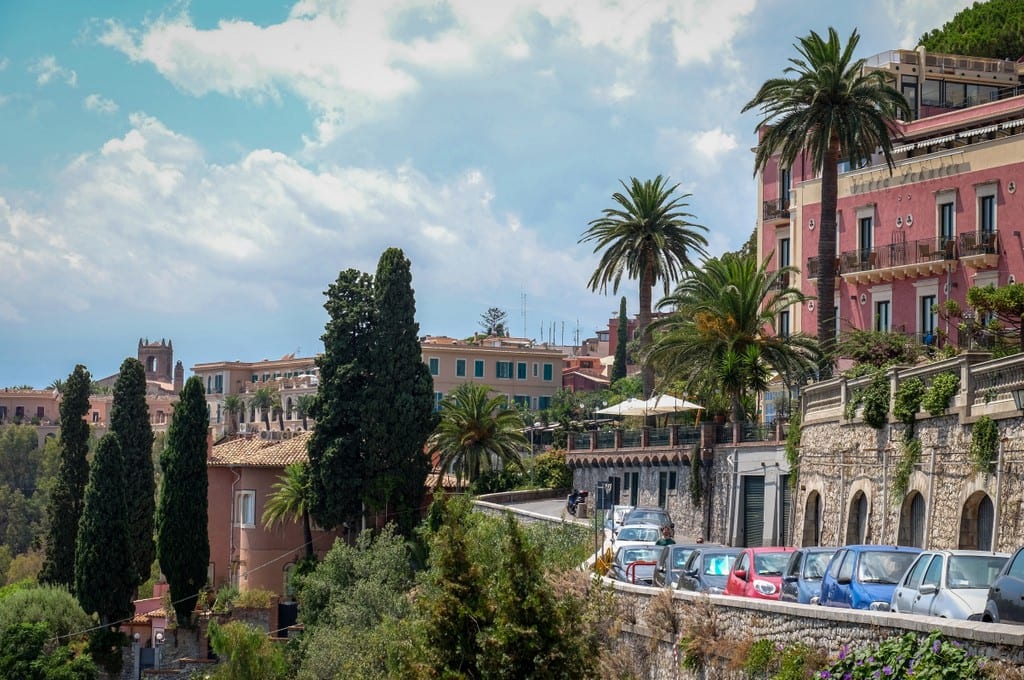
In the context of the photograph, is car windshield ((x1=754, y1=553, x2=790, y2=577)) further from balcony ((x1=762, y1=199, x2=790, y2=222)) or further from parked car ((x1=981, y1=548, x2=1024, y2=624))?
balcony ((x1=762, y1=199, x2=790, y2=222))

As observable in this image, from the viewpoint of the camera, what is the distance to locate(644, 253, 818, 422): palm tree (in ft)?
163

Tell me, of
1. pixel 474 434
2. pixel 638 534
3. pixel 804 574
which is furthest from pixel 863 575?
pixel 474 434

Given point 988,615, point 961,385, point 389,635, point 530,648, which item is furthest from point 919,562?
point 389,635

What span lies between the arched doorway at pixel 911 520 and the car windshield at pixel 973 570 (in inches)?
510

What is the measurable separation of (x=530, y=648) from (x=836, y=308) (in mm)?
38527

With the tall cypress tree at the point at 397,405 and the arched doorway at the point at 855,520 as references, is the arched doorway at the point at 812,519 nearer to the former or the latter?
the arched doorway at the point at 855,520

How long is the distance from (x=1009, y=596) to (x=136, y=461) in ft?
186

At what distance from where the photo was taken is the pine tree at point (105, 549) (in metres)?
64.4

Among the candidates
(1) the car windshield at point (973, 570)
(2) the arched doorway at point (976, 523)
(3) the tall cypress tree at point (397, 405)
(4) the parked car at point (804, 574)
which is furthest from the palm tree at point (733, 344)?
(1) the car windshield at point (973, 570)

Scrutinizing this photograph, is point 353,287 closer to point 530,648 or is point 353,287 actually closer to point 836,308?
point 836,308

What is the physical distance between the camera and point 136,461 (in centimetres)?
6888

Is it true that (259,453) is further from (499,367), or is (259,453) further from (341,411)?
(499,367)

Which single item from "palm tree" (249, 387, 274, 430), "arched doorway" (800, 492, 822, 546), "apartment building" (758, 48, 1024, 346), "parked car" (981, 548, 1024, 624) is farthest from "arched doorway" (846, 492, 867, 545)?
"palm tree" (249, 387, 274, 430)

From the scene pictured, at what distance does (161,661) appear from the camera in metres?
65.1
